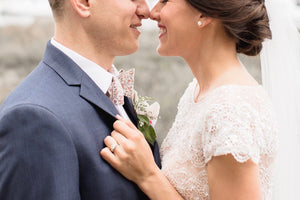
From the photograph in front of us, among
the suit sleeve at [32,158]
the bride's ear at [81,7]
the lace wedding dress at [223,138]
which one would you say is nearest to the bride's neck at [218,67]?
the lace wedding dress at [223,138]

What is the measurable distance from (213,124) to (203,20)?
0.65 metres

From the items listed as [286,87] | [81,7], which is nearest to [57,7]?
[81,7]

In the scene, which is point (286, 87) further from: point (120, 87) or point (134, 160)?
point (134, 160)

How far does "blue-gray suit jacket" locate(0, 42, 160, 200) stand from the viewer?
5.56ft

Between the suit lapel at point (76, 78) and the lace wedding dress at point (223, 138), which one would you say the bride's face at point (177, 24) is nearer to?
the lace wedding dress at point (223, 138)

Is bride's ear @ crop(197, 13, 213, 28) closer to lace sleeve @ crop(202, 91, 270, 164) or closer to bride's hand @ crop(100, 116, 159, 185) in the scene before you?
lace sleeve @ crop(202, 91, 270, 164)

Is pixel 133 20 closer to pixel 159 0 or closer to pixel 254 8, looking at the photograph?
pixel 159 0

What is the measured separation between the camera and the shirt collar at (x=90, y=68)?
2180 mm

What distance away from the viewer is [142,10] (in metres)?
2.51

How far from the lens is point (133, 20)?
2.45 meters

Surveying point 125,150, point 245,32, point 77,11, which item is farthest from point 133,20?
point 125,150

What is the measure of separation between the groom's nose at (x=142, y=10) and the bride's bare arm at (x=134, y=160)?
81 centimetres


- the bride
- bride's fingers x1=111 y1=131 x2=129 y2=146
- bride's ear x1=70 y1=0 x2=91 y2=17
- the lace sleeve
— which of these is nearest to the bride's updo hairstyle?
the bride

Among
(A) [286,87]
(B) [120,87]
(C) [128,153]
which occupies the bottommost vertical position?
(A) [286,87]
